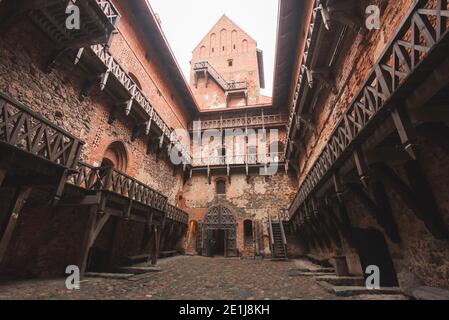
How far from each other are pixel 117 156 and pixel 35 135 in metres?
6.72

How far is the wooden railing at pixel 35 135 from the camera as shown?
4203 millimetres

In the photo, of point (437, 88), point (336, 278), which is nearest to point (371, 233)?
point (336, 278)

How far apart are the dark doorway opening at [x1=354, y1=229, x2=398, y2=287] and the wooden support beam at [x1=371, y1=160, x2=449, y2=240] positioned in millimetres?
3359

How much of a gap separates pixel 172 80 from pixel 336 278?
650 inches

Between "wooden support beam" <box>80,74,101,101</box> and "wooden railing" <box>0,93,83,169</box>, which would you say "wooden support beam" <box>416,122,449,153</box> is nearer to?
"wooden railing" <box>0,93,83,169</box>

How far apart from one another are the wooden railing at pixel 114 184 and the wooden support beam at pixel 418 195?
7024mm

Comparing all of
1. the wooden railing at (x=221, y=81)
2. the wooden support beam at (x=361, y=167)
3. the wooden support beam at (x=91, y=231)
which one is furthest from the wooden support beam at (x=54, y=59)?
the wooden railing at (x=221, y=81)

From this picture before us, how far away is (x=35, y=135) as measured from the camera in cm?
471

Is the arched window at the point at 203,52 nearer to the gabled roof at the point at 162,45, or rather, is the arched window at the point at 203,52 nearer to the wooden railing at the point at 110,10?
the gabled roof at the point at 162,45

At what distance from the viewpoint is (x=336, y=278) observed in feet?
19.4

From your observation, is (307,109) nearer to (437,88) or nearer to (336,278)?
(336,278)

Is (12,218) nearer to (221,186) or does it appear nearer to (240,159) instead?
(221,186)

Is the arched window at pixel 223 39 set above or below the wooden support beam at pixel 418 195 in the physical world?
above

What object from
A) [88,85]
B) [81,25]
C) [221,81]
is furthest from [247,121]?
[81,25]
